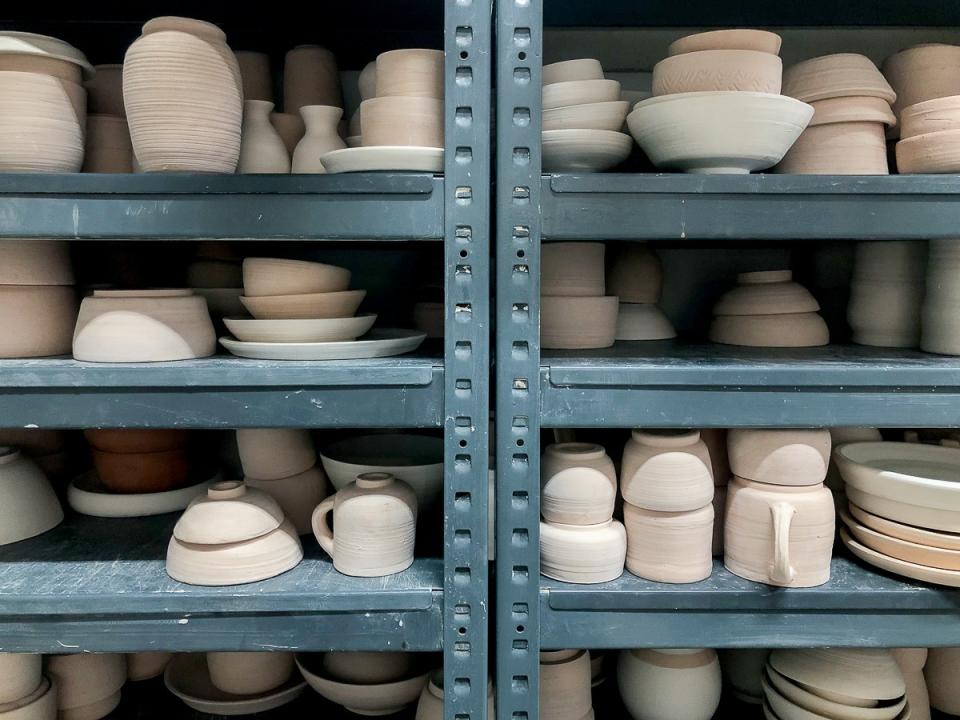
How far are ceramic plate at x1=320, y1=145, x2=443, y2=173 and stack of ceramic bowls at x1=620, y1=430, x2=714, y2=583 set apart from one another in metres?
0.41

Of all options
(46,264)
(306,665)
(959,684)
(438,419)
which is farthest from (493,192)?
(959,684)

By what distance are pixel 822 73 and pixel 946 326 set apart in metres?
0.36

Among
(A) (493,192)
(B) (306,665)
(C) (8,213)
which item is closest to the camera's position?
(C) (8,213)

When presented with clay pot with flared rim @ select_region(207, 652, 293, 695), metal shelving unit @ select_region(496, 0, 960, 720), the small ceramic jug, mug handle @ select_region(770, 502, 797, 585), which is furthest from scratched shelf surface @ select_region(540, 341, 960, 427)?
clay pot with flared rim @ select_region(207, 652, 293, 695)

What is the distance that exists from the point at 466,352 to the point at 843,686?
2.13 feet

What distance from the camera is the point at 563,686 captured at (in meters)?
0.88

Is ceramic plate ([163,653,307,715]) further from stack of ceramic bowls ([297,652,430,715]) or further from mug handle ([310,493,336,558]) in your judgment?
mug handle ([310,493,336,558])

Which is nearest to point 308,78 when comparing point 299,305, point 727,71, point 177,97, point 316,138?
point 316,138

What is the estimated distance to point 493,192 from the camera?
820 mm

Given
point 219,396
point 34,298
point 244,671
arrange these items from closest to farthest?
point 219,396
point 34,298
point 244,671

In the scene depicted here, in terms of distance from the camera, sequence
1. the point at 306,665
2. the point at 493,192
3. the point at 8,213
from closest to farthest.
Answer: the point at 8,213 → the point at 493,192 → the point at 306,665

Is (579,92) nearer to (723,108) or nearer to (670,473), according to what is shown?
(723,108)

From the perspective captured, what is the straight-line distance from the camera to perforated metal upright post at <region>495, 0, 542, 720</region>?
0.72 meters

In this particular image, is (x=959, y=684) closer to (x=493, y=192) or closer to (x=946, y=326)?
(x=946, y=326)
